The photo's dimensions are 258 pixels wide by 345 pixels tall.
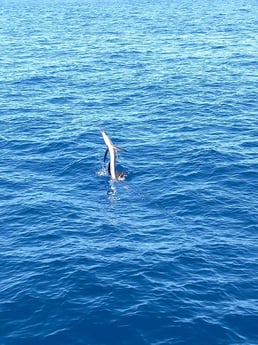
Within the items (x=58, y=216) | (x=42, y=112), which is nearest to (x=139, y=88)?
(x=42, y=112)

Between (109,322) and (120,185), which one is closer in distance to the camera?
(109,322)

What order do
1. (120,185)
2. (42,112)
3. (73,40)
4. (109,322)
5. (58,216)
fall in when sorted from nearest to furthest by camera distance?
(109,322) < (58,216) < (120,185) < (42,112) < (73,40)

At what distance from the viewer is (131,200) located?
175 feet

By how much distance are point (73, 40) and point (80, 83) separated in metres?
43.3

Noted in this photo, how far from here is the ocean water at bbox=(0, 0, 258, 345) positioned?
3672 centimetres

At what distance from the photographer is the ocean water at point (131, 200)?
36.7 m

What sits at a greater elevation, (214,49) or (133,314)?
(214,49)

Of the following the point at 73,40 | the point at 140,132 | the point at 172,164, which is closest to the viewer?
the point at 172,164

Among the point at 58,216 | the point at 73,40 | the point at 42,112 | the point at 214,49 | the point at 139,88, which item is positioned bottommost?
the point at 58,216

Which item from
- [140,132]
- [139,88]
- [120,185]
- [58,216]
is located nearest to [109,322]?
[58,216]

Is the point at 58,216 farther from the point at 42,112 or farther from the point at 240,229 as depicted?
the point at 42,112

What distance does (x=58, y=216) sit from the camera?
1994 inches

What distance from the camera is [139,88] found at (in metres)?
→ 88.8

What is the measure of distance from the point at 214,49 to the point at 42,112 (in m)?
53.4
